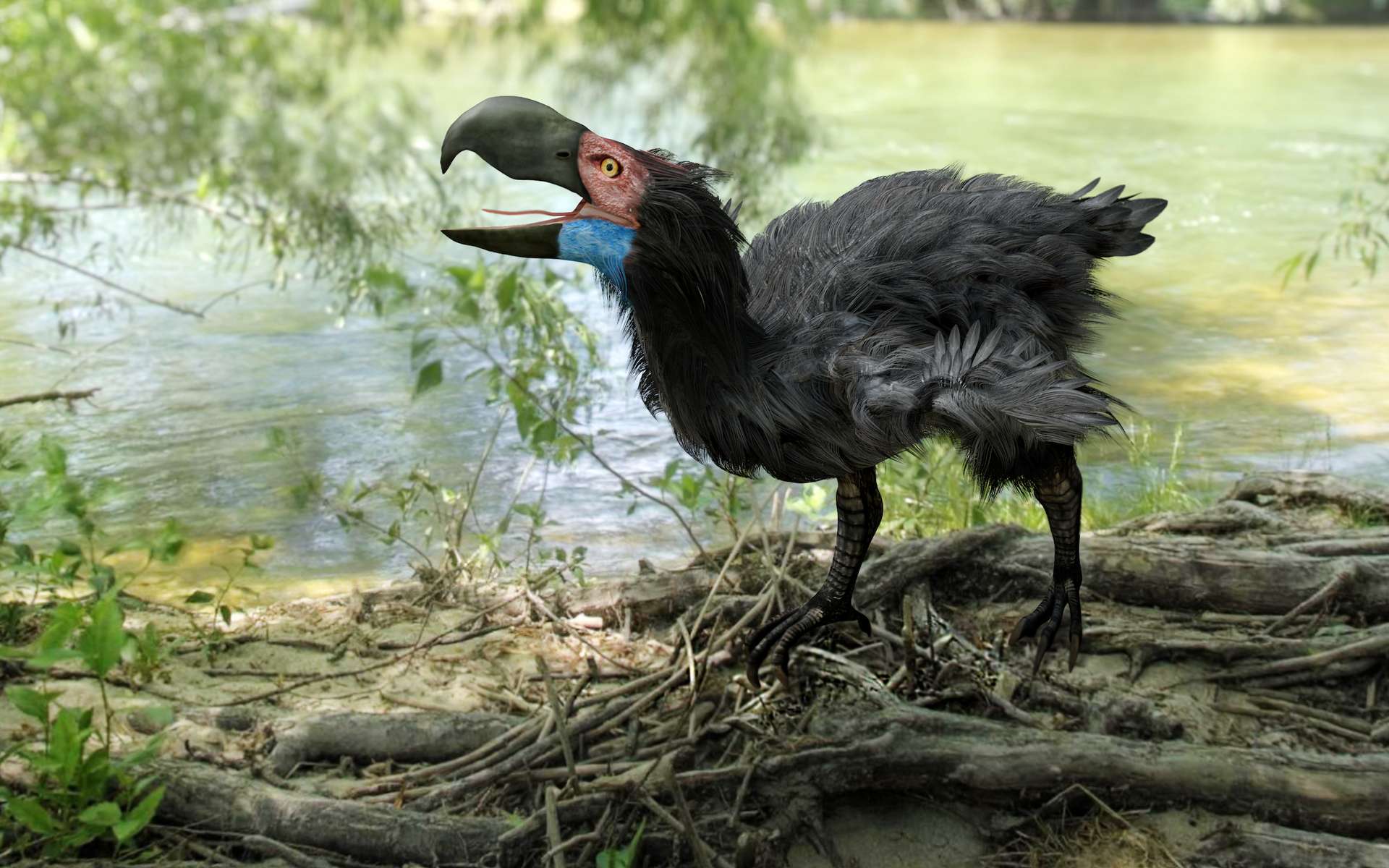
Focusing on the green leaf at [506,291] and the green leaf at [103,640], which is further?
the green leaf at [506,291]

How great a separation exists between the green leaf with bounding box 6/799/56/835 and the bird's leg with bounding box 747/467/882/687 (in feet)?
5.22

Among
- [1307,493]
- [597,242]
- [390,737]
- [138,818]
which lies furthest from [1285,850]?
[138,818]

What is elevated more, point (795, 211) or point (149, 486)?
point (795, 211)

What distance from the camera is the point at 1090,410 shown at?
264cm

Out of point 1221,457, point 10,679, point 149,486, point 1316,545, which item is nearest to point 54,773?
point 10,679

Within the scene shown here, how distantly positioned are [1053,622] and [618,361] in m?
3.91

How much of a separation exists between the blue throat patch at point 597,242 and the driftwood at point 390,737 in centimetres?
129

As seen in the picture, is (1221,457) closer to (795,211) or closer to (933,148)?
(795,211)

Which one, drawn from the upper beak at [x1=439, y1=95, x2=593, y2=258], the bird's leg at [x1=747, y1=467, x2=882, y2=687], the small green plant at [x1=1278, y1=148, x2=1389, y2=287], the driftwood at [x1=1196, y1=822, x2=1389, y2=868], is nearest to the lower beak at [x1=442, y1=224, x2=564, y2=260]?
the upper beak at [x1=439, y1=95, x2=593, y2=258]

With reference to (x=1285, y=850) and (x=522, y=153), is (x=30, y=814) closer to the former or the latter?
(x=522, y=153)

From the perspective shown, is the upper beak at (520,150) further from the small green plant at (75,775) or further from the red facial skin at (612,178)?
the small green plant at (75,775)

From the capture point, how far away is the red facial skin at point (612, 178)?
2.64m

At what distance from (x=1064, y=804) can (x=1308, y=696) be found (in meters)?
0.83

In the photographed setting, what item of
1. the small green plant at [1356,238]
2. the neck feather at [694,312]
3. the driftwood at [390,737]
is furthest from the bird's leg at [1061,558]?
the small green plant at [1356,238]
